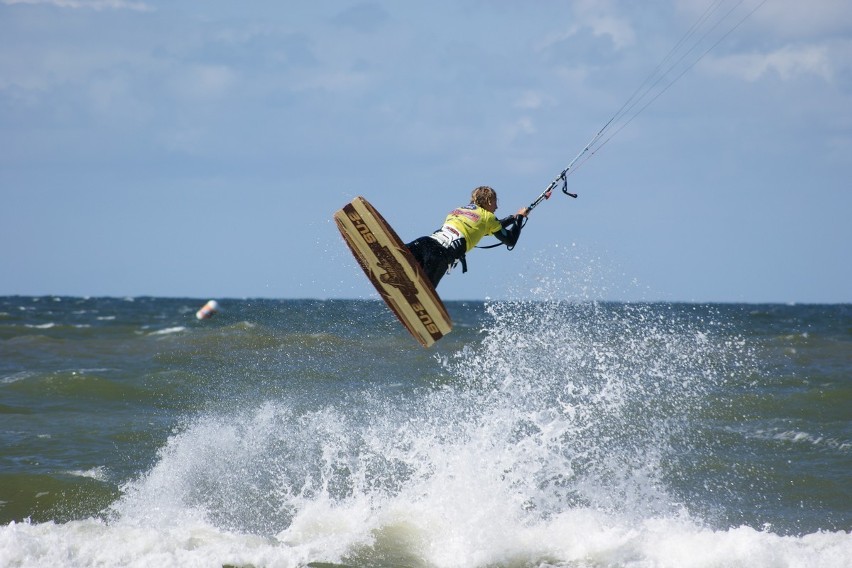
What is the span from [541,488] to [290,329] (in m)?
16.6

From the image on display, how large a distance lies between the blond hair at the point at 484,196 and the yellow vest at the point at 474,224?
0.13m

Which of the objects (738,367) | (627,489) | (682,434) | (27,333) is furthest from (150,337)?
(627,489)

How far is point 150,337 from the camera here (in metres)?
25.9

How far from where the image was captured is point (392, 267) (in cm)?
909

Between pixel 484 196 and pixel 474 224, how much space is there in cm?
37

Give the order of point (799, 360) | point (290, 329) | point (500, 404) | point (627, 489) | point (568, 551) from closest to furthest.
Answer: point (568, 551) → point (627, 489) → point (500, 404) → point (799, 360) → point (290, 329)

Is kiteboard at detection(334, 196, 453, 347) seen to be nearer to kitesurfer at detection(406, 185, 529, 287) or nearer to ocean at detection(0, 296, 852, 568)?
kitesurfer at detection(406, 185, 529, 287)

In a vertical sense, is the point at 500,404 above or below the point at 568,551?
above

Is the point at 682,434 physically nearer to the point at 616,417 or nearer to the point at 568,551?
the point at 616,417

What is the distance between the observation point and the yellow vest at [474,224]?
9.30 meters

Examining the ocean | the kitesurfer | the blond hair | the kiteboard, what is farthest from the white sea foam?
the blond hair

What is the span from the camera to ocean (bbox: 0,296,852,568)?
7445 mm

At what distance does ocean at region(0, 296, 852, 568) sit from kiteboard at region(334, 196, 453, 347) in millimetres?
1232

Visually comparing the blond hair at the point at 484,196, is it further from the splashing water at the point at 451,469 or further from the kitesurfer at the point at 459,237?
the splashing water at the point at 451,469
